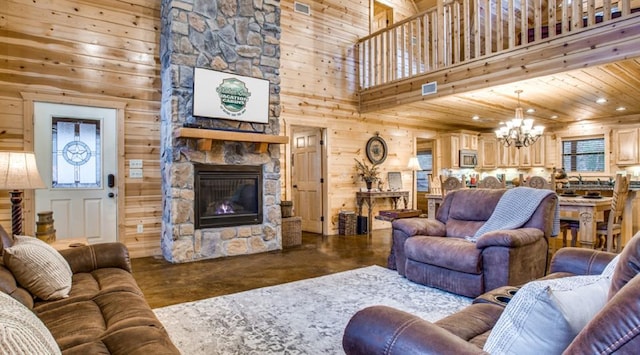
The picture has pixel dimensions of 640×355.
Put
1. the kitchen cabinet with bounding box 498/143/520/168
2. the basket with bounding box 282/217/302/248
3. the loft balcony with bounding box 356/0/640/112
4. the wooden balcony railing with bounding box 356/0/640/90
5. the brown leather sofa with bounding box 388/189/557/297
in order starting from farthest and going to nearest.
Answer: the kitchen cabinet with bounding box 498/143/520/168 < the basket with bounding box 282/217/302/248 < the wooden balcony railing with bounding box 356/0/640/90 < the loft balcony with bounding box 356/0/640/112 < the brown leather sofa with bounding box 388/189/557/297

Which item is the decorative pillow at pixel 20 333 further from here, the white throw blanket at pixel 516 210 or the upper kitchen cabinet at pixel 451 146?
the upper kitchen cabinet at pixel 451 146

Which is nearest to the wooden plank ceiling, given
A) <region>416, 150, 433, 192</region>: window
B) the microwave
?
the microwave

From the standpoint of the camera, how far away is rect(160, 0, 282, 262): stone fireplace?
4.57 metres

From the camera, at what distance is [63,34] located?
4.38 metres

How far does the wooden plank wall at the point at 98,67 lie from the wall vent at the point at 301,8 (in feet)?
7.65

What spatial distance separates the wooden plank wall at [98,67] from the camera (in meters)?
4.12

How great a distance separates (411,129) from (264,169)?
4.03 m

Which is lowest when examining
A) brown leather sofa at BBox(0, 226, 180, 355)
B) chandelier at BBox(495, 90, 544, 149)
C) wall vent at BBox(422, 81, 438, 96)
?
brown leather sofa at BBox(0, 226, 180, 355)

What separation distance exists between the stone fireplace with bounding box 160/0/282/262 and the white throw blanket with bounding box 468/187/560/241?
2.93 m

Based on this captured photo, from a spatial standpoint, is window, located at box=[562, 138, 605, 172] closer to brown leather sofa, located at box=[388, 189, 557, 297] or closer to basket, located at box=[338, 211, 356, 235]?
basket, located at box=[338, 211, 356, 235]

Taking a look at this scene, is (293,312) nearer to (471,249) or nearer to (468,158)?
(471,249)

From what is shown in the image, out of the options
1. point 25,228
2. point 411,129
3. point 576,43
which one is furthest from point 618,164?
point 25,228

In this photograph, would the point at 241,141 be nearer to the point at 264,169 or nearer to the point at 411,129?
the point at 264,169

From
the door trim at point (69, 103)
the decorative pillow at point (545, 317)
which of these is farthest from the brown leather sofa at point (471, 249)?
the door trim at point (69, 103)
